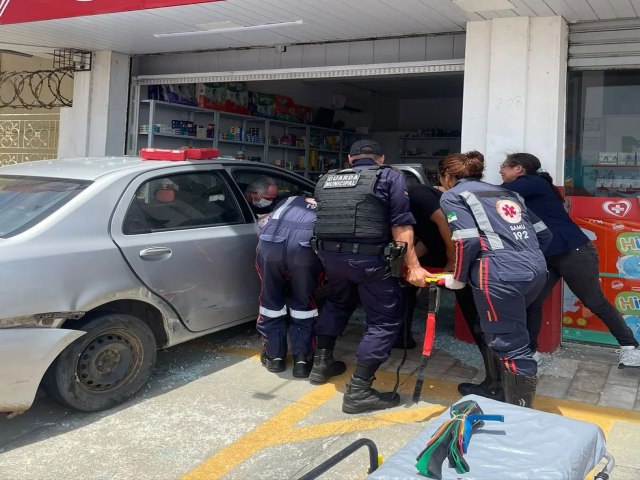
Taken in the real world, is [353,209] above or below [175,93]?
below

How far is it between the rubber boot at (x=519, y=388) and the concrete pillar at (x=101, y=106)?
613cm

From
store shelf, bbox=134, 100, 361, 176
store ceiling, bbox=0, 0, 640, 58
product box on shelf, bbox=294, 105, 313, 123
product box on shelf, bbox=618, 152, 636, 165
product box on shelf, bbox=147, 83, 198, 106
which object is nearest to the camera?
store ceiling, bbox=0, 0, 640, 58

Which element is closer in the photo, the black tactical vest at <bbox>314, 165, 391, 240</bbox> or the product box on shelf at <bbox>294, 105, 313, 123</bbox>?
the black tactical vest at <bbox>314, 165, 391, 240</bbox>

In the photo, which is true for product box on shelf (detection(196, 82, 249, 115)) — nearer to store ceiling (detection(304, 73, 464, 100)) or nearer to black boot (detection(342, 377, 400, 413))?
store ceiling (detection(304, 73, 464, 100))

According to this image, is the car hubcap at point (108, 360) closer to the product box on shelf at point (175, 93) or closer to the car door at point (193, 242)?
the car door at point (193, 242)

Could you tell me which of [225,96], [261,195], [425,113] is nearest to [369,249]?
[261,195]

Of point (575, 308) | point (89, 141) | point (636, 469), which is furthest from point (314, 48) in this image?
point (636, 469)

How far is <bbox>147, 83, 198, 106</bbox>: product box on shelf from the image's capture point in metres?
8.16

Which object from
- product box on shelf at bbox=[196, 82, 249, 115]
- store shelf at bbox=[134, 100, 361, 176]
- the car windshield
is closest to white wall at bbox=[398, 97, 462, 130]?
store shelf at bbox=[134, 100, 361, 176]

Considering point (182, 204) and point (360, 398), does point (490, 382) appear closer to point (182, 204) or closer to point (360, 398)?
point (360, 398)

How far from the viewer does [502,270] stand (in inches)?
139

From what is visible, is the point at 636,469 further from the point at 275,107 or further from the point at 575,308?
the point at 275,107

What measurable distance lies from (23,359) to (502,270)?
2734 millimetres

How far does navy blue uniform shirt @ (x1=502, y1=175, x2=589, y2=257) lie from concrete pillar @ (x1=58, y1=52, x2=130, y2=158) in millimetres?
5349
